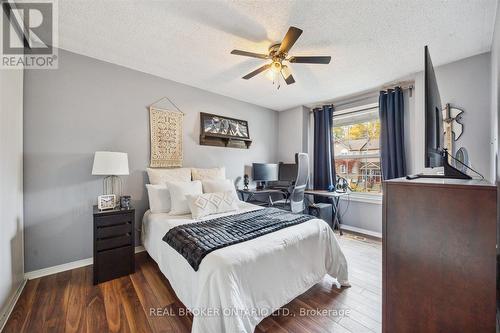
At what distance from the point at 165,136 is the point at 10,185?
1.63 m

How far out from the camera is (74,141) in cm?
232

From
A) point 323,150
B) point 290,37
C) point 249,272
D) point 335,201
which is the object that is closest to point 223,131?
point 323,150

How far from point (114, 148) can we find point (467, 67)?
4.52 meters

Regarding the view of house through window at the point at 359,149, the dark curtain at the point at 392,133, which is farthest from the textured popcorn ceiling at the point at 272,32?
the view of house through window at the point at 359,149

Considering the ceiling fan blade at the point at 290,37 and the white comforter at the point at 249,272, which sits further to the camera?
the ceiling fan blade at the point at 290,37

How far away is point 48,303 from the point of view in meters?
1.70

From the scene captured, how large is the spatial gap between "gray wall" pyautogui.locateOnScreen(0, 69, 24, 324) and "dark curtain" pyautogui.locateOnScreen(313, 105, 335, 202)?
4.15 m

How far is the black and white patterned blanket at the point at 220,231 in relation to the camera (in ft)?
4.78

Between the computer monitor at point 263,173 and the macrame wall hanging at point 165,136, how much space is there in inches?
58.9

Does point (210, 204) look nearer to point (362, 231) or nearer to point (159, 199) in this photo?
point (159, 199)

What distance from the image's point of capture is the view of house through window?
11.8 ft

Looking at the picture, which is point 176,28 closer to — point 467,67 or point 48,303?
point 48,303
